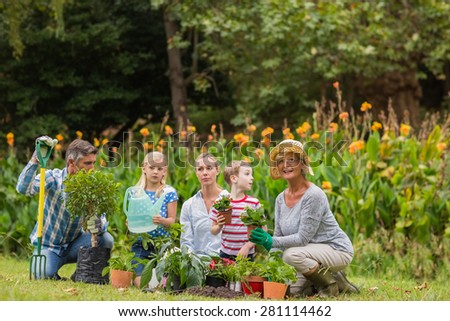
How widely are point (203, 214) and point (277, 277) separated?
3.49 ft

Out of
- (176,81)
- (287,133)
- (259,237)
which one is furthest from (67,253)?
(176,81)

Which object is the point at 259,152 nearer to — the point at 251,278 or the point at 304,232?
the point at 304,232

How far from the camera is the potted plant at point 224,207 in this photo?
4.82 metres

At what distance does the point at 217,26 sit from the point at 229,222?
826cm

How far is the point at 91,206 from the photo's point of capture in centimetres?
489

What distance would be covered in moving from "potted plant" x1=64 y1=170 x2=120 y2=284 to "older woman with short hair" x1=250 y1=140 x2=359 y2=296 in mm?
1063

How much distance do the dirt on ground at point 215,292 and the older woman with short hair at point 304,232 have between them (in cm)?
37

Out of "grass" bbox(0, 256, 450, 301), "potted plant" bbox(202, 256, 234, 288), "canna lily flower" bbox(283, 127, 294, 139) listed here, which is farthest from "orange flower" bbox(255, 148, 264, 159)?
"potted plant" bbox(202, 256, 234, 288)

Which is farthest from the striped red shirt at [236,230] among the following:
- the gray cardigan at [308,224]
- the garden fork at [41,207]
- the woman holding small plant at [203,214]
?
the garden fork at [41,207]

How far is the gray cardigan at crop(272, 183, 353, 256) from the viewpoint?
15.3 feet

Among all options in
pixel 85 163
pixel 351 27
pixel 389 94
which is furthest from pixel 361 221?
pixel 389 94

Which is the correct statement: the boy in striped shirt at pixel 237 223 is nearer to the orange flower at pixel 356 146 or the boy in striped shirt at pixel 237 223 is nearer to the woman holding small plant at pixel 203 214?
the woman holding small plant at pixel 203 214

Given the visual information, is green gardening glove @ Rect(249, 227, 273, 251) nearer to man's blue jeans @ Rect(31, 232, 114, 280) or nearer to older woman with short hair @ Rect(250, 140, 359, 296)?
older woman with short hair @ Rect(250, 140, 359, 296)

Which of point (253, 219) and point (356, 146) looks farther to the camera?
point (356, 146)
